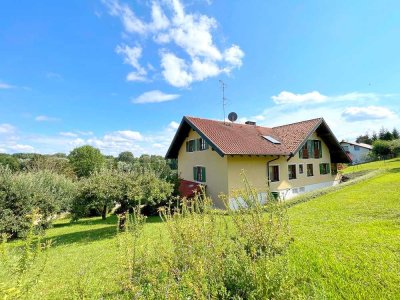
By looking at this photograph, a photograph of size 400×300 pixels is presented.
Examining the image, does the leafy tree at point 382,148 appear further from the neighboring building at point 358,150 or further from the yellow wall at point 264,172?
the yellow wall at point 264,172

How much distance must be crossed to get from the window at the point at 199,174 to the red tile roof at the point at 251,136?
3.42 m

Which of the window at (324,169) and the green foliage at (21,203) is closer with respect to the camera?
the green foliage at (21,203)

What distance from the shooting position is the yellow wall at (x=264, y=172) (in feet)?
60.6

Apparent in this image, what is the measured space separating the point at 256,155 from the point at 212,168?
3699 millimetres

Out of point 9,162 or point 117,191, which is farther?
point 9,162

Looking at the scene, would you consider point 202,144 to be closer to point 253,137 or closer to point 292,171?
point 253,137

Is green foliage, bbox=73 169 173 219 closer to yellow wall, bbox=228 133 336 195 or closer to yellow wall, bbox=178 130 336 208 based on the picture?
yellow wall, bbox=178 130 336 208

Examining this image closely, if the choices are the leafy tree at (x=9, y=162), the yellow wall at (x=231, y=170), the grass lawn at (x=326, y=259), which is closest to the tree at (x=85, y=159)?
the leafy tree at (x=9, y=162)

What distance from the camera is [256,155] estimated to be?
18969mm

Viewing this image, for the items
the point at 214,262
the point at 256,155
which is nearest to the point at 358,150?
the point at 256,155

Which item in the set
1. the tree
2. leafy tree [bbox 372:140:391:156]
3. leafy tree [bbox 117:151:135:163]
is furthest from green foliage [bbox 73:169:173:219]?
leafy tree [bbox 117:151:135:163]

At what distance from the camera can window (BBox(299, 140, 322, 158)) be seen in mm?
23766

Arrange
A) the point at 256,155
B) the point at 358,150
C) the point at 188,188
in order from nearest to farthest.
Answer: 1. the point at 256,155
2. the point at 188,188
3. the point at 358,150

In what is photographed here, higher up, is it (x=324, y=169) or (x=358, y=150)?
(x=358, y=150)
